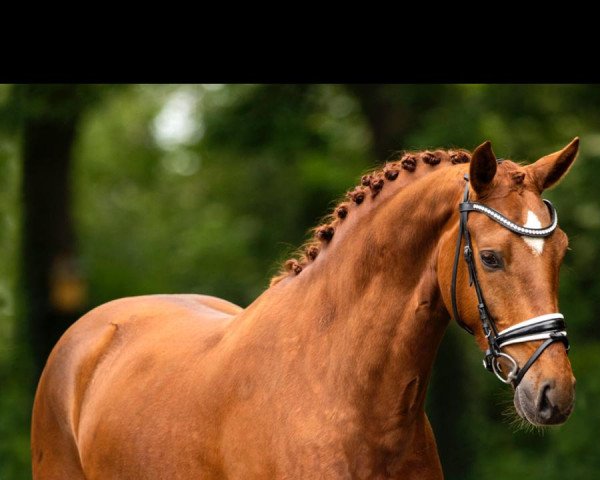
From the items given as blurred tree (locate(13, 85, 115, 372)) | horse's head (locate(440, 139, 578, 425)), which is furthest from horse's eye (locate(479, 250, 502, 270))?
blurred tree (locate(13, 85, 115, 372))

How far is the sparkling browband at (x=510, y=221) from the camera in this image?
4262 mm

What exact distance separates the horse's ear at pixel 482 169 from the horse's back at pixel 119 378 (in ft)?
5.53

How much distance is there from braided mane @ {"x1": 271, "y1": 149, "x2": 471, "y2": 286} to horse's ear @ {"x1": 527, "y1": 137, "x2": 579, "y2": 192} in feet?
1.19

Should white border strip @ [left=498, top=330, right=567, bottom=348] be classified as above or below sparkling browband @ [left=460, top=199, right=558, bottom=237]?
below

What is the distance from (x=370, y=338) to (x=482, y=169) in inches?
36.1

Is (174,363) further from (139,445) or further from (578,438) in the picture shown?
(578,438)

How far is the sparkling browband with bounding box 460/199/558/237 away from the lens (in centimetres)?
426

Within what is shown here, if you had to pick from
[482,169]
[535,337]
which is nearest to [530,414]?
[535,337]

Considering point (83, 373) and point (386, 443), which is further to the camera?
point (83, 373)

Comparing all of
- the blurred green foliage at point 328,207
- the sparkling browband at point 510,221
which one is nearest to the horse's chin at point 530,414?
the sparkling browband at point 510,221

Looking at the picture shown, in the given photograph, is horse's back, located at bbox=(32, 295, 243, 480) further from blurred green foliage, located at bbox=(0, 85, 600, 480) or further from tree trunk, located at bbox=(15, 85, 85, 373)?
tree trunk, located at bbox=(15, 85, 85, 373)
